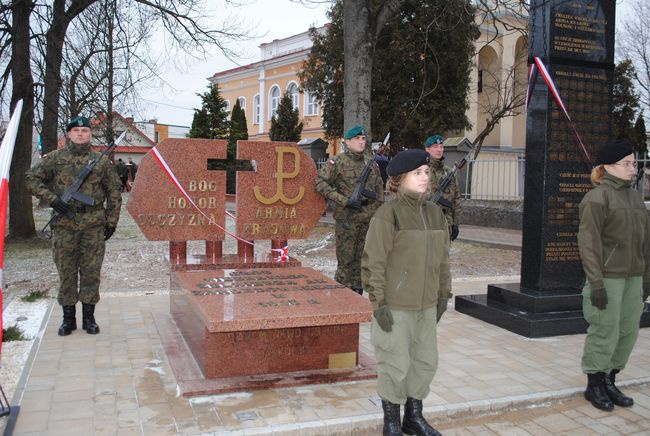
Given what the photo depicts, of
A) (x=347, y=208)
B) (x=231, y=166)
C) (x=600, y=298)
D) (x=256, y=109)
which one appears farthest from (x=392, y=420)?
(x=256, y=109)

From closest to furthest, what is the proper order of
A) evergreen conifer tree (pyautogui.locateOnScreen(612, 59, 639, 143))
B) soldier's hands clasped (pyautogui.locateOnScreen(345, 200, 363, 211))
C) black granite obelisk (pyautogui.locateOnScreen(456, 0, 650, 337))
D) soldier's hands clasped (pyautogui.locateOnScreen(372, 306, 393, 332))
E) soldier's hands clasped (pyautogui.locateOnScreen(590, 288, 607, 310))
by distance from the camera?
1. soldier's hands clasped (pyautogui.locateOnScreen(372, 306, 393, 332))
2. soldier's hands clasped (pyautogui.locateOnScreen(590, 288, 607, 310))
3. black granite obelisk (pyautogui.locateOnScreen(456, 0, 650, 337))
4. soldier's hands clasped (pyautogui.locateOnScreen(345, 200, 363, 211))
5. evergreen conifer tree (pyautogui.locateOnScreen(612, 59, 639, 143))

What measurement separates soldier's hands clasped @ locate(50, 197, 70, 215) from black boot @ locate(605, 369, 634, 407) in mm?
4633

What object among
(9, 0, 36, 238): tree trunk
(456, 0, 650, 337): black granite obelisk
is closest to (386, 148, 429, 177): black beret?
(456, 0, 650, 337): black granite obelisk

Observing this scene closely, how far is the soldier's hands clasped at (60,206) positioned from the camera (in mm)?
5336

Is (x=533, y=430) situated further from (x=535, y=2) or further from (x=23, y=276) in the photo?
(x=23, y=276)

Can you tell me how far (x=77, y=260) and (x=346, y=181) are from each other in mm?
2834

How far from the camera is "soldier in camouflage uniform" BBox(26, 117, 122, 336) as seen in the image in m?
5.55

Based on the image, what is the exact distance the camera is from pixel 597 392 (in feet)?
13.8

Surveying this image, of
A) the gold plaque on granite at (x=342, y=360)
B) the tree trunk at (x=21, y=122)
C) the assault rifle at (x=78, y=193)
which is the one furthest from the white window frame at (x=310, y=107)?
the gold plaque on granite at (x=342, y=360)

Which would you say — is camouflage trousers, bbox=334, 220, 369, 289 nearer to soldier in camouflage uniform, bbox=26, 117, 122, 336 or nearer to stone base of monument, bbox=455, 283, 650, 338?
stone base of monument, bbox=455, 283, 650, 338

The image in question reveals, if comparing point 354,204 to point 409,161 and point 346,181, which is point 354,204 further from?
point 409,161

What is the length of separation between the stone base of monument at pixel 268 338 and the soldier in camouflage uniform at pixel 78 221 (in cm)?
114

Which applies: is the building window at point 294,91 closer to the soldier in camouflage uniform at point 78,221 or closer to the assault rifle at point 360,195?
the assault rifle at point 360,195

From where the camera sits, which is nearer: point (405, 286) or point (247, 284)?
point (405, 286)
